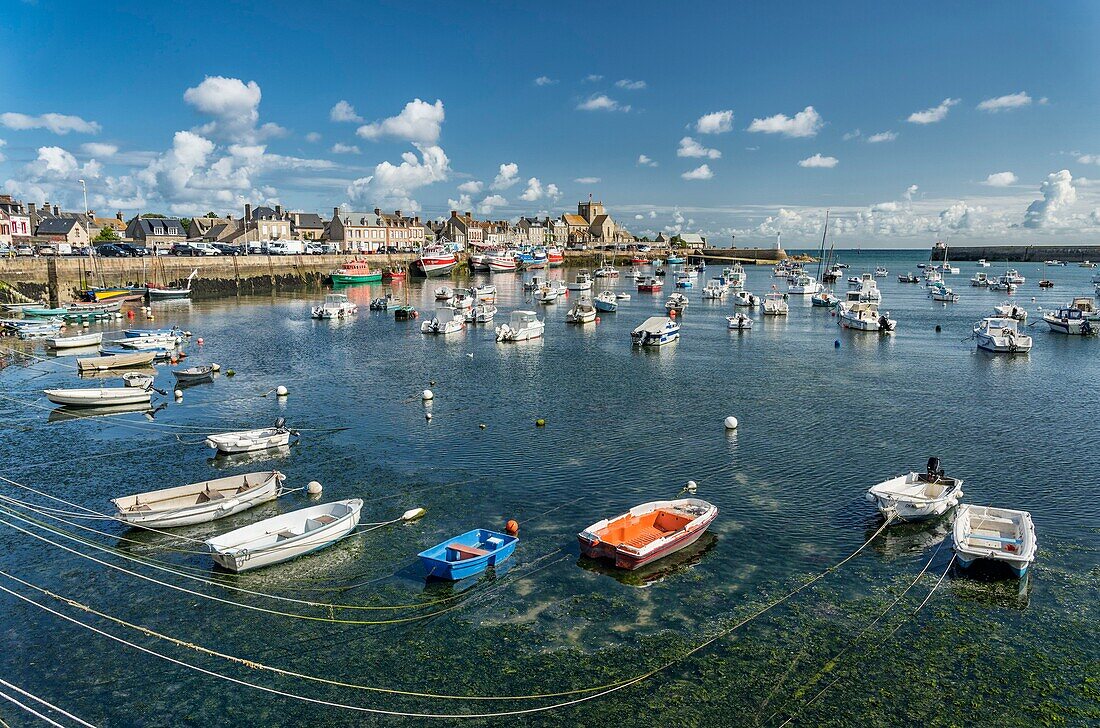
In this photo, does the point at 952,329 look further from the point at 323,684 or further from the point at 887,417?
the point at 323,684

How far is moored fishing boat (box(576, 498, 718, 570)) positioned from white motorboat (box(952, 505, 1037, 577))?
22.5 ft

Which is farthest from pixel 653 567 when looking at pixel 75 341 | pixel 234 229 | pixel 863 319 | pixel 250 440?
pixel 234 229

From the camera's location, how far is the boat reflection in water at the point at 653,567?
59.9 ft

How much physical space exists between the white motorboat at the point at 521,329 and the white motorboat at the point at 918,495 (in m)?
37.4

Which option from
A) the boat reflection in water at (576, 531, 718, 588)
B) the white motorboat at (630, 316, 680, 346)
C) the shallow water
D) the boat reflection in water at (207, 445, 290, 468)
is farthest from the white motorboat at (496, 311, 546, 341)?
the boat reflection in water at (576, 531, 718, 588)

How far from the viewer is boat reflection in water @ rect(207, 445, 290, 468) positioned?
2691cm

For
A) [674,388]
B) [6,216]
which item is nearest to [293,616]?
[674,388]

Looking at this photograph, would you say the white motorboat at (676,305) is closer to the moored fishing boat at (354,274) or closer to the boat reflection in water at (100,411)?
the boat reflection in water at (100,411)

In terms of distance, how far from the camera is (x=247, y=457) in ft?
90.4

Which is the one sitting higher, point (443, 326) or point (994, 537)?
point (443, 326)

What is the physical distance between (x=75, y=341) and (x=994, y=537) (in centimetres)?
5917

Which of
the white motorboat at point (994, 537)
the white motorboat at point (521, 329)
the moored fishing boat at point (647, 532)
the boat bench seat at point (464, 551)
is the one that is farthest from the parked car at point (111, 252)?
the white motorboat at point (994, 537)

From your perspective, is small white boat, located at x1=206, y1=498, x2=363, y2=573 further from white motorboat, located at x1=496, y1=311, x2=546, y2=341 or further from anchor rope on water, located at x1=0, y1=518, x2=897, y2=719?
white motorboat, located at x1=496, y1=311, x2=546, y2=341

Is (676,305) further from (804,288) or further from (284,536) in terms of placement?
(284,536)
